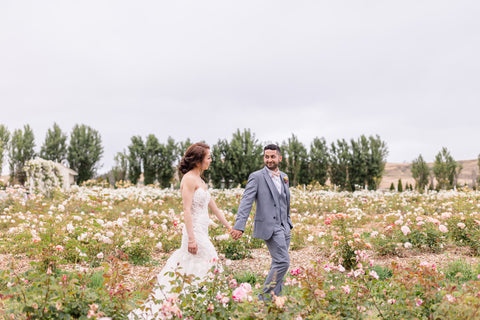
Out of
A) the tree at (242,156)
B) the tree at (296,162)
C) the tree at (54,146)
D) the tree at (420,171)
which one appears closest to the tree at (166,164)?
the tree at (242,156)

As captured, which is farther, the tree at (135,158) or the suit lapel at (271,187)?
the tree at (135,158)

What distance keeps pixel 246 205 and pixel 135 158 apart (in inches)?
900

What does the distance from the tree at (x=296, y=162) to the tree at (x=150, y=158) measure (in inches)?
356

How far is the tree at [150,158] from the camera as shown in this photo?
25031 millimetres

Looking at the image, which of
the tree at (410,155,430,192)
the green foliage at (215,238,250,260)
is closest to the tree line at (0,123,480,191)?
the tree at (410,155,430,192)

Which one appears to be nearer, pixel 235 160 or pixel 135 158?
pixel 235 160

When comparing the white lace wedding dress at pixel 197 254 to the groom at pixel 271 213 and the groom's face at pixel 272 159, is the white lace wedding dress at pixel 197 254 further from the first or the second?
the groom's face at pixel 272 159

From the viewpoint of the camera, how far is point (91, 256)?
552cm

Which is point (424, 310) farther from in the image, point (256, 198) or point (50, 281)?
point (50, 281)

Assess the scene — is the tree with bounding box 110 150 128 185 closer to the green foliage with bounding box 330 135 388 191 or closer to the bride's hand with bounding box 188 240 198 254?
the green foliage with bounding box 330 135 388 191

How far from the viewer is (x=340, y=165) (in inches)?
1012

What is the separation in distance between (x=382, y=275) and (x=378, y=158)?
22.6 meters

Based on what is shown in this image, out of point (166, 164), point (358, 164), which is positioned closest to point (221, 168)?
point (166, 164)

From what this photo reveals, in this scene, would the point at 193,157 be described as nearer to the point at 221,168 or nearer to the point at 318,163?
the point at 221,168
